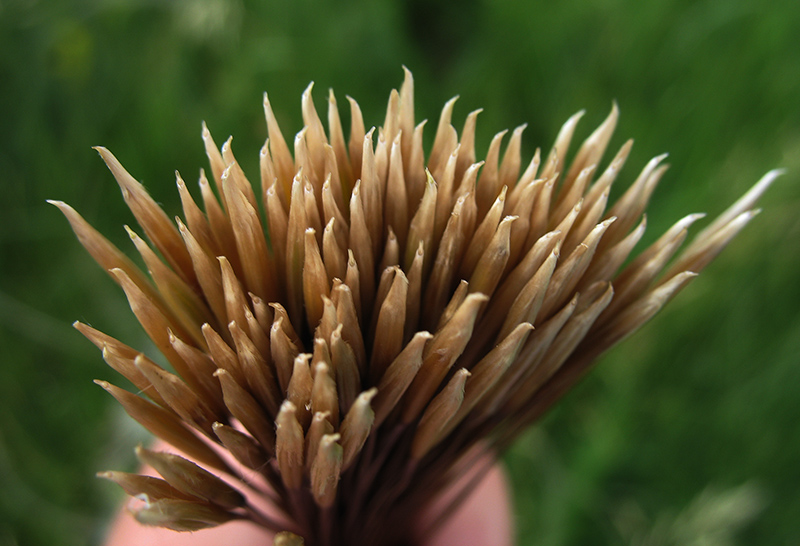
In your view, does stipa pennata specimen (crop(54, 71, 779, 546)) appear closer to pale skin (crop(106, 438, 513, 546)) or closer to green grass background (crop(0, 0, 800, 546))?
pale skin (crop(106, 438, 513, 546))

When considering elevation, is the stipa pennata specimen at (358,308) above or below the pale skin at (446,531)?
above

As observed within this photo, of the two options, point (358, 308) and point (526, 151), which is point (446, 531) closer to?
point (358, 308)

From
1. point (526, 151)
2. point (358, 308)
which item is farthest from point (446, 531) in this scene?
point (526, 151)

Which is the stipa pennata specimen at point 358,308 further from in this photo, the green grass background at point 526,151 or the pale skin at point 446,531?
the green grass background at point 526,151

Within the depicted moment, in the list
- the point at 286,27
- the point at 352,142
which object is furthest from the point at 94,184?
the point at 352,142

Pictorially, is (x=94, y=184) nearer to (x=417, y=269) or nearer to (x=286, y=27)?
(x=286, y=27)

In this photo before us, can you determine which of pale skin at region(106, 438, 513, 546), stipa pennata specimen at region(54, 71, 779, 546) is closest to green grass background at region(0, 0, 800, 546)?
pale skin at region(106, 438, 513, 546)

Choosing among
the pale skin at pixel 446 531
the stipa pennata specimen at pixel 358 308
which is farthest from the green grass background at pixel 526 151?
the stipa pennata specimen at pixel 358 308
